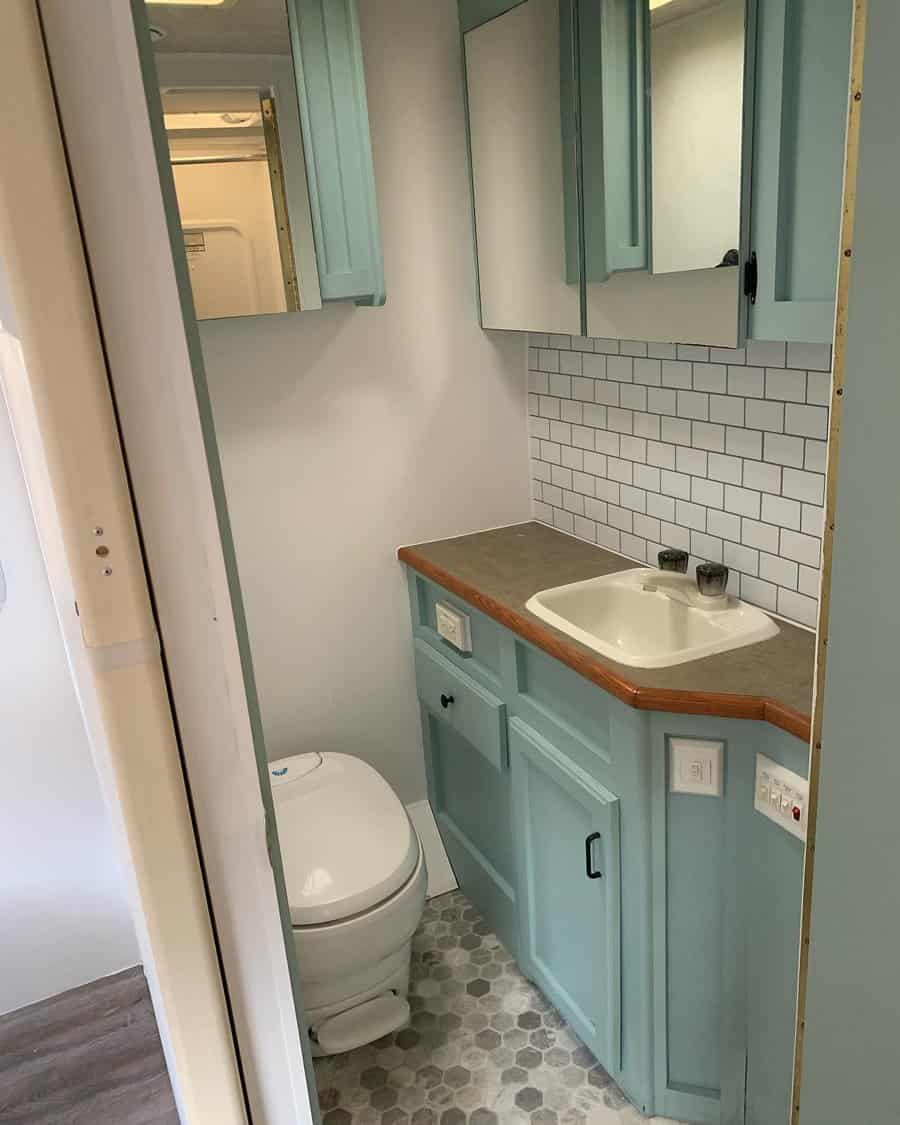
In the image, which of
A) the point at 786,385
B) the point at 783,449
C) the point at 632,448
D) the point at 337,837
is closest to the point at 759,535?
the point at 783,449

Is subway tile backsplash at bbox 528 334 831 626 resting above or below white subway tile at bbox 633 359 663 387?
below

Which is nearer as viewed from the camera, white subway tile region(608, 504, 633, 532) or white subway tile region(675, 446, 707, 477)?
white subway tile region(675, 446, 707, 477)

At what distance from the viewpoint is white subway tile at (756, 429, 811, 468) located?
1.57 m

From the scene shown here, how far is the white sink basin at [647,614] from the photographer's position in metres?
1.66

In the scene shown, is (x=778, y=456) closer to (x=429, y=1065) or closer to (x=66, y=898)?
(x=429, y=1065)

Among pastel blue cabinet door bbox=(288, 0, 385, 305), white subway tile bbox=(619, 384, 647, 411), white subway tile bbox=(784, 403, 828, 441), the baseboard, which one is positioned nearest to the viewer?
white subway tile bbox=(784, 403, 828, 441)

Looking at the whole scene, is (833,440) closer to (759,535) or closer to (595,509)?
(759,535)

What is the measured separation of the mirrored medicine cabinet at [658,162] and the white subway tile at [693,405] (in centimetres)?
23

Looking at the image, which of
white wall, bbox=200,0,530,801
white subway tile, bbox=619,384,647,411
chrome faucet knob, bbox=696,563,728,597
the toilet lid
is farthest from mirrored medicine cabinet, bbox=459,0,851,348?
the toilet lid

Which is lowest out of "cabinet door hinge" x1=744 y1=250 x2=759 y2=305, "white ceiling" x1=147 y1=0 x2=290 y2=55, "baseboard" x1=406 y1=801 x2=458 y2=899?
"baseboard" x1=406 y1=801 x2=458 y2=899

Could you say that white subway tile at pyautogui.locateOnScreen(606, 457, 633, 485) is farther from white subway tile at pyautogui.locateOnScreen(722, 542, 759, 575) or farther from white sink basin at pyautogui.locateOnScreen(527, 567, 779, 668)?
white subway tile at pyautogui.locateOnScreen(722, 542, 759, 575)

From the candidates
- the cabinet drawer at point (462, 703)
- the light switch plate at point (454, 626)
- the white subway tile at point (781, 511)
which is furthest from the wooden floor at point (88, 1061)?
the white subway tile at point (781, 511)

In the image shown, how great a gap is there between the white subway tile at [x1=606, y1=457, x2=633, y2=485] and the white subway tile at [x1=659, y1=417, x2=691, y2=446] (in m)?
0.14

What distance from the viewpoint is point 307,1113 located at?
68 cm
